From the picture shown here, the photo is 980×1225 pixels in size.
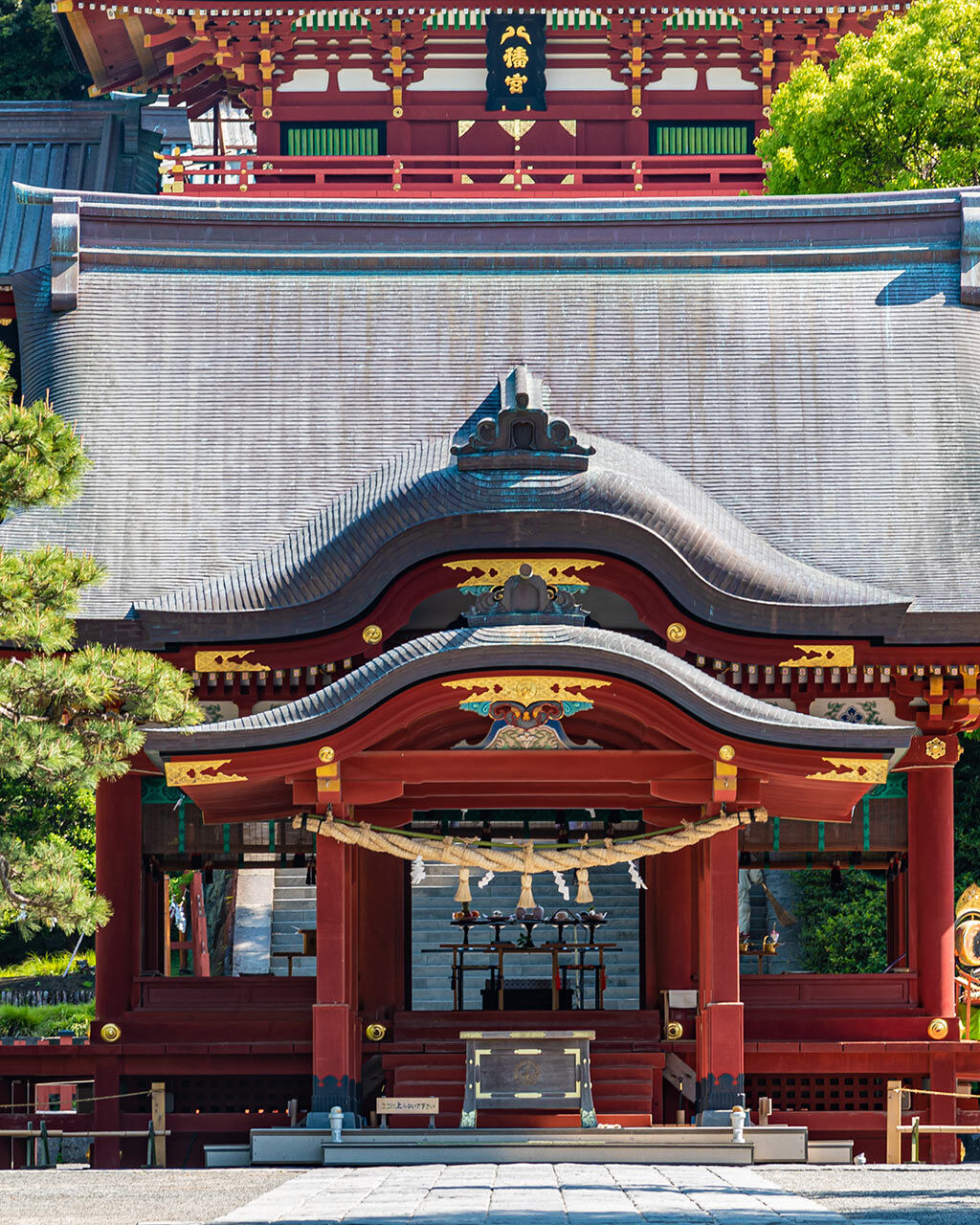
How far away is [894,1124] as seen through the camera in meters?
15.0

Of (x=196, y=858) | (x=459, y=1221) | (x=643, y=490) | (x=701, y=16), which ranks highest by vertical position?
(x=701, y=16)

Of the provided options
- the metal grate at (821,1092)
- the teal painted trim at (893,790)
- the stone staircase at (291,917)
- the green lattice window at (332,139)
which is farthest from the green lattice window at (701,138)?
the metal grate at (821,1092)

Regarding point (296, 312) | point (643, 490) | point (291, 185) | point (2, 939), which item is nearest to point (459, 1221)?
point (643, 490)

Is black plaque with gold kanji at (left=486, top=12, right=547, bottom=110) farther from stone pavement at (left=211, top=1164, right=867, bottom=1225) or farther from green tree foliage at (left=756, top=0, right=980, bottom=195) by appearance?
stone pavement at (left=211, top=1164, right=867, bottom=1225)

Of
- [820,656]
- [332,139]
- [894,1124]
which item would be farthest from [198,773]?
[332,139]

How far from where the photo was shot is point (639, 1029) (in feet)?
53.1

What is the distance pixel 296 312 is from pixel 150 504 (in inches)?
109

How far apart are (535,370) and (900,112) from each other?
8.44 metres

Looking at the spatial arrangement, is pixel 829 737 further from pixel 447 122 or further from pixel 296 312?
pixel 447 122

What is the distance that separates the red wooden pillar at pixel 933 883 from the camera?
16.2 meters

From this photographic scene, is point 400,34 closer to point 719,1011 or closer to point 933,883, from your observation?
point 933,883

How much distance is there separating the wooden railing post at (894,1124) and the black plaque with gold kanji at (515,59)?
21.4 m

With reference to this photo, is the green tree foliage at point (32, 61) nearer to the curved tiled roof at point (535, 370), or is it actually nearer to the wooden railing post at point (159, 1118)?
the curved tiled roof at point (535, 370)

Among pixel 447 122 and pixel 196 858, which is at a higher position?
pixel 447 122
